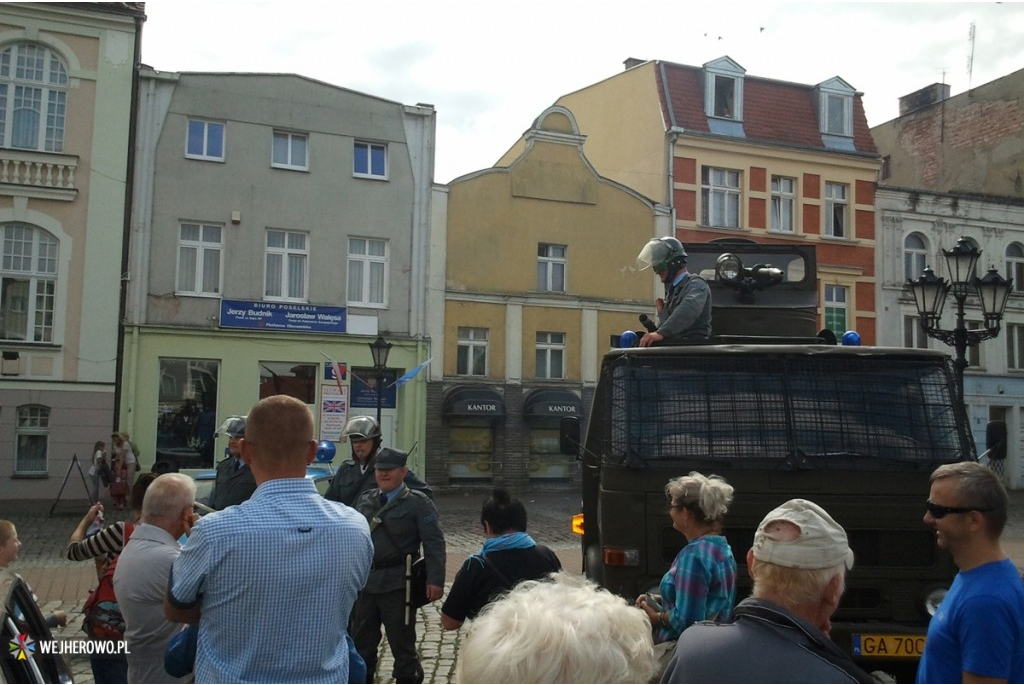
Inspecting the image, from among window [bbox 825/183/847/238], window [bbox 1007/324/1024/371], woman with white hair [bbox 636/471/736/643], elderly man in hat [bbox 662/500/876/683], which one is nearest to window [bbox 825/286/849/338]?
window [bbox 825/183/847/238]

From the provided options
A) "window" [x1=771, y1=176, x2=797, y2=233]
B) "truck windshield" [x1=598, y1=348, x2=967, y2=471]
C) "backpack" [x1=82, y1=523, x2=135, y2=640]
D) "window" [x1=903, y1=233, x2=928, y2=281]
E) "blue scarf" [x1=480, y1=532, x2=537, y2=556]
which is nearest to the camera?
"backpack" [x1=82, y1=523, x2=135, y2=640]

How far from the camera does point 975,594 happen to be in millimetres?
3232

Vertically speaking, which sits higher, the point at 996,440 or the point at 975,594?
the point at 996,440

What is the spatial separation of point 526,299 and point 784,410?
22559 millimetres

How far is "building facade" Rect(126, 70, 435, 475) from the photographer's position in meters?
25.2

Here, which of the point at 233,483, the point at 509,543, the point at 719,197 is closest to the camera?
the point at 509,543

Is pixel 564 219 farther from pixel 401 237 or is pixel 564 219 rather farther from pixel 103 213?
pixel 103 213

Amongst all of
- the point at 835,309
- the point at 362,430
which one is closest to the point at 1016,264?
the point at 835,309

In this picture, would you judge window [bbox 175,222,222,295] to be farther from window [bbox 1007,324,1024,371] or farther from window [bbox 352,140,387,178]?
window [bbox 1007,324,1024,371]

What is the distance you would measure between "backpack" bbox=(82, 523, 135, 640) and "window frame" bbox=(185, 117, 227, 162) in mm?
22295

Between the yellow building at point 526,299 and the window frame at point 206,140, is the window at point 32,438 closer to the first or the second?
the window frame at point 206,140

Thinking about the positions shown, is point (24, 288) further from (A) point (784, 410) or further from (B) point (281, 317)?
(A) point (784, 410)

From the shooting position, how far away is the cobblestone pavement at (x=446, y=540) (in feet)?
27.0

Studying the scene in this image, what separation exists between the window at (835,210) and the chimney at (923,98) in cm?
1115
